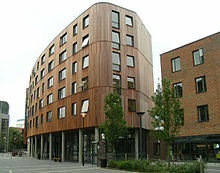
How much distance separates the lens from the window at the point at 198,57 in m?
28.7

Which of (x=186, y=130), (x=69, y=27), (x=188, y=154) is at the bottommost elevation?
(x=188, y=154)

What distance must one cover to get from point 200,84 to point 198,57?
10.1ft

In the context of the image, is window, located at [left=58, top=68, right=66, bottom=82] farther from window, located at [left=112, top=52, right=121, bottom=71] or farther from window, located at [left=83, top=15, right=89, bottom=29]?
window, located at [left=112, top=52, right=121, bottom=71]

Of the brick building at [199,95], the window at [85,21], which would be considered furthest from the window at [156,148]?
the window at [85,21]

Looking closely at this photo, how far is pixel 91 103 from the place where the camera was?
31.8m

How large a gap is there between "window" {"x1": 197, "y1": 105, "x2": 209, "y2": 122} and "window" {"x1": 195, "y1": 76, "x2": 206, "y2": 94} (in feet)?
5.82

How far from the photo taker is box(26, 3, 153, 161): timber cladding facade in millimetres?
32125

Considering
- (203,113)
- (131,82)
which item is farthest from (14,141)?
(203,113)

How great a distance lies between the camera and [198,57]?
29.1 meters

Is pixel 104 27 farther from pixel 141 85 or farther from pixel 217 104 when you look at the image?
pixel 217 104

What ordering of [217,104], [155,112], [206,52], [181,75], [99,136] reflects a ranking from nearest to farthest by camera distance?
[155,112] < [217,104] < [206,52] < [181,75] < [99,136]

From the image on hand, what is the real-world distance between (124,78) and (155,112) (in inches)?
543

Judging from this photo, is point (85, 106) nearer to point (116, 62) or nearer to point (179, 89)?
point (116, 62)

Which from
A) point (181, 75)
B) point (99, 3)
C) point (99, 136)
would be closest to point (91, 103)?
point (99, 136)
